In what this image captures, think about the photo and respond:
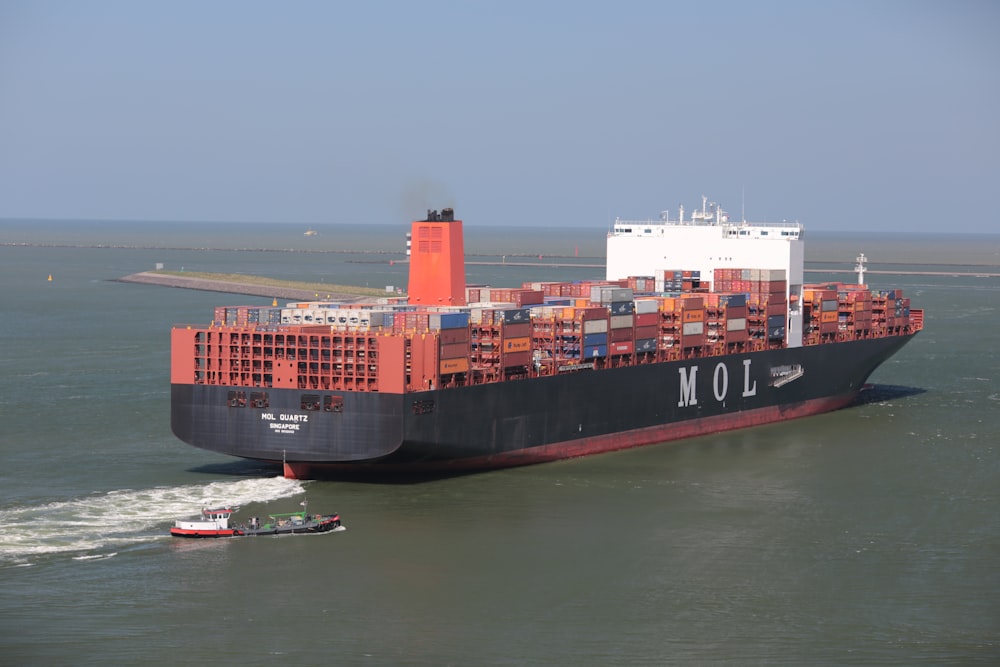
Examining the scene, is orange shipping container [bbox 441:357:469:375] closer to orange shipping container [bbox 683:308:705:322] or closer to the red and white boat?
the red and white boat

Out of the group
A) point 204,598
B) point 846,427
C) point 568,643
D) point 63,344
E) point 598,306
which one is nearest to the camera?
point 568,643

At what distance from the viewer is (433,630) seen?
26.6 meters

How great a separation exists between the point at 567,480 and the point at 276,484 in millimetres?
7665

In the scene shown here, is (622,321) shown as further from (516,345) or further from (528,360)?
(516,345)

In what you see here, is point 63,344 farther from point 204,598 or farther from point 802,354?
point 204,598

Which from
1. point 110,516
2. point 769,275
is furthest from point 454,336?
point 769,275

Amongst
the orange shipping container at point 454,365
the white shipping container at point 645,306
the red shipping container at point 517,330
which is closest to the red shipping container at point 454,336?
the orange shipping container at point 454,365

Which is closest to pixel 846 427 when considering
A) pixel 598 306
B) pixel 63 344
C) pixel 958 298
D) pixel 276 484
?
pixel 598 306

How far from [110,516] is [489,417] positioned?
1065cm

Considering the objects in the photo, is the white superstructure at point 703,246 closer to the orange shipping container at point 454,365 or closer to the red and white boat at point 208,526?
the orange shipping container at point 454,365

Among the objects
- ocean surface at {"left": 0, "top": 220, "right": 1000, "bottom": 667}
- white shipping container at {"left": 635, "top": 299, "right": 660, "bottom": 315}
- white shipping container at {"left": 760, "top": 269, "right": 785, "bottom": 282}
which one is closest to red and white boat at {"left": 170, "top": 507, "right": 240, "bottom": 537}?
ocean surface at {"left": 0, "top": 220, "right": 1000, "bottom": 667}

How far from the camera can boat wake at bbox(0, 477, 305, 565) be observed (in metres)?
30.5

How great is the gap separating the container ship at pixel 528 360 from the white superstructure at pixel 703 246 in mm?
Answer: 67

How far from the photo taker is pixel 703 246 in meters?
57.2
